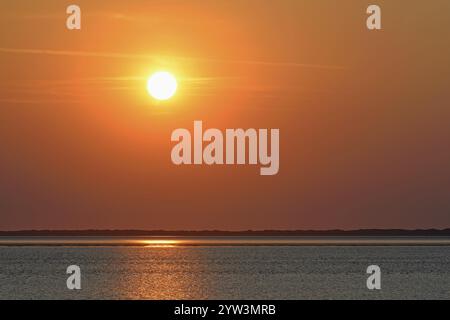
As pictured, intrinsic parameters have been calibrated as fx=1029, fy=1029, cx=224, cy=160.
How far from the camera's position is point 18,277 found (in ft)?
311

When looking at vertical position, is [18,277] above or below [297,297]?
above

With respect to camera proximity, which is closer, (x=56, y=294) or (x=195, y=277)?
(x=56, y=294)
